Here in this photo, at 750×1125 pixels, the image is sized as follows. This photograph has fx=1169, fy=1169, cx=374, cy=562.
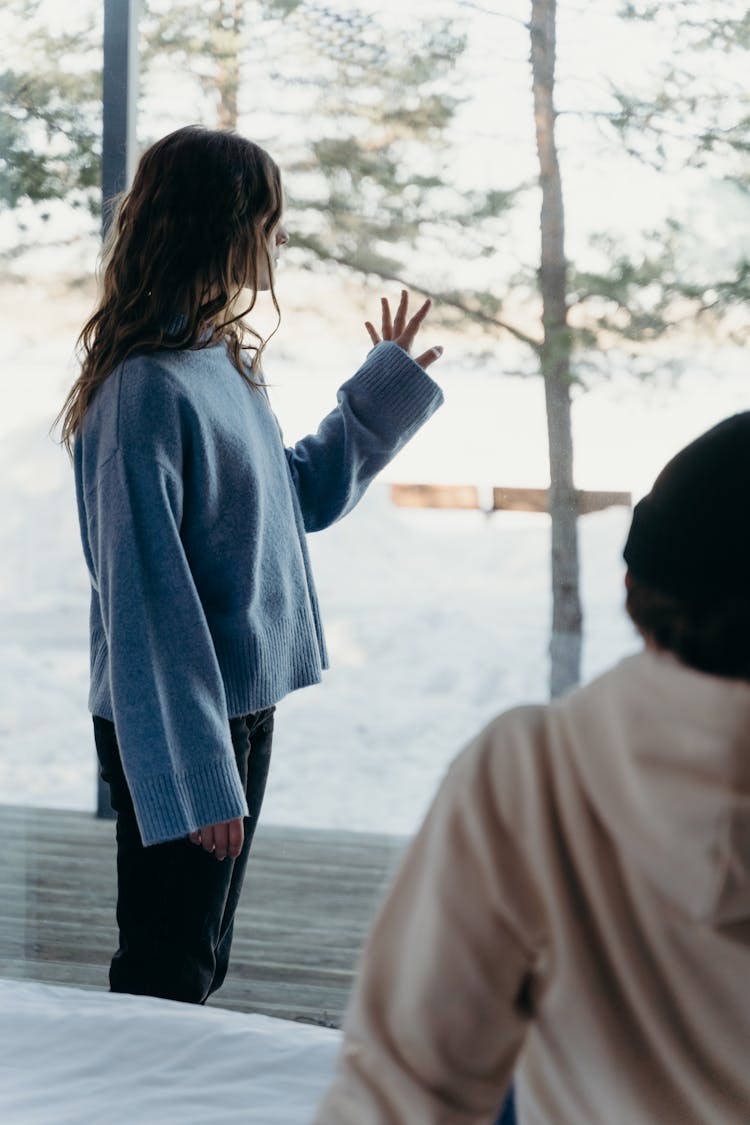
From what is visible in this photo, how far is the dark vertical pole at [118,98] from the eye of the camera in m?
2.20

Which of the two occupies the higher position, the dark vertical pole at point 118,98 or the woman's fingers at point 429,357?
the dark vertical pole at point 118,98

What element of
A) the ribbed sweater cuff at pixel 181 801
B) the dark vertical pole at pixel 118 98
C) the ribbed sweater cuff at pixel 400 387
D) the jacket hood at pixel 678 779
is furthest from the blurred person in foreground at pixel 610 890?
the dark vertical pole at pixel 118 98

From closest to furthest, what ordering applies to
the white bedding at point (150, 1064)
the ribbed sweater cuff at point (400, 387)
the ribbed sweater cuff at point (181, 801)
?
the white bedding at point (150, 1064) → the ribbed sweater cuff at point (181, 801) → the ribbed sweater cuff at point (400, 387)

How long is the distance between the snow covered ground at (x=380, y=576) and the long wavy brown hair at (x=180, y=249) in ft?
2.78

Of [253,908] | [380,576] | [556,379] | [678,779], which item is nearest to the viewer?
[678,779]

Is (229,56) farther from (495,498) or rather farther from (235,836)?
(235,836)

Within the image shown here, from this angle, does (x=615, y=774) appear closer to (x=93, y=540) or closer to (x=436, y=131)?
(x=93, y=540)

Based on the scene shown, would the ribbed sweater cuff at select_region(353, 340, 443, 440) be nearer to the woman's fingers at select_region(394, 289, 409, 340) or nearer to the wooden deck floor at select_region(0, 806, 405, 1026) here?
the woman's fingers at select_region(394, 289, 409, 340)

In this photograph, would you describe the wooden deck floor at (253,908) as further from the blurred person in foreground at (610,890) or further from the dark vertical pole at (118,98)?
the blurred person in foreground at (610,890)

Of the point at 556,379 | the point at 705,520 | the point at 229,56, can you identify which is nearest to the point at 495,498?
the point at 556,379

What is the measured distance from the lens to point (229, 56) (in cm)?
220

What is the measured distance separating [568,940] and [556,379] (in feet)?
5.32

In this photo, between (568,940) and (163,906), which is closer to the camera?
(568,940)

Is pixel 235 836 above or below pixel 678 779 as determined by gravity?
below
